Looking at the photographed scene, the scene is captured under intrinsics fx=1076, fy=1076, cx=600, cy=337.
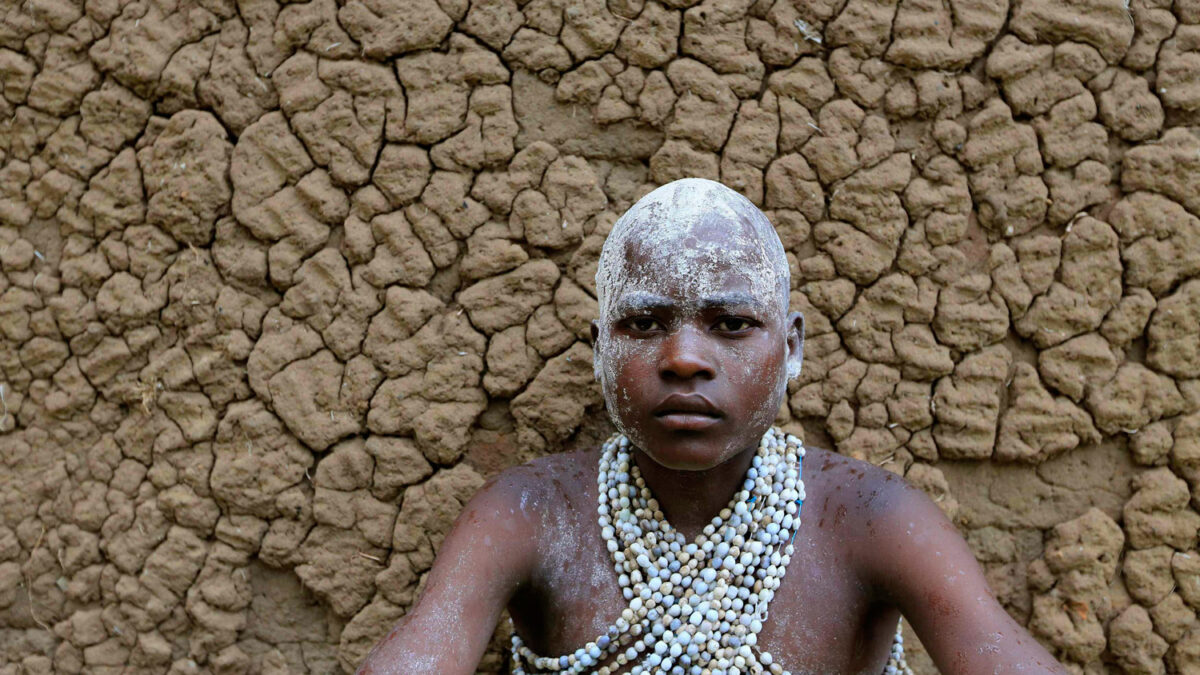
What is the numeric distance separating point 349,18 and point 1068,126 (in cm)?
190

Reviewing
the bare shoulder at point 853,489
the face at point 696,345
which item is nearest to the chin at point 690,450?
the face at point 696,345

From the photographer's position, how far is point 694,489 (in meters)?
2.35

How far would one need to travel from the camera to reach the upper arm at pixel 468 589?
2109 mm

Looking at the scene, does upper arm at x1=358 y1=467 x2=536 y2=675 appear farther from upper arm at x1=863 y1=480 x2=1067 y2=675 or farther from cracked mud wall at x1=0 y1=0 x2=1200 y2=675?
upper arm at x1=863 y1=480 x2=1067 y2=675

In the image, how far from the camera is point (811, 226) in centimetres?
286

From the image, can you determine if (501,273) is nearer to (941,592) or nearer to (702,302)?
(702,302)

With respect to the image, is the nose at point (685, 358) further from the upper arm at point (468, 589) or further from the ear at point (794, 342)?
the upper arm at point (468, 589)

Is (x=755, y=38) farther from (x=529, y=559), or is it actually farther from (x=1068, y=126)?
(x=529, y=559)

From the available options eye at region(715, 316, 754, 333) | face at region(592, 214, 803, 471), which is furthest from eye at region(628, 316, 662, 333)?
eye at region(715, 316, 754, 333)

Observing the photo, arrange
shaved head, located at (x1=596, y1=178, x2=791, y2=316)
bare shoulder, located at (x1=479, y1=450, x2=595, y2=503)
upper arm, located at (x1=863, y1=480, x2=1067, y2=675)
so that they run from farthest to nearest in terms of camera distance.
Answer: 1. bare shoulder, located at (x1=479, y1=450, x2=595, y2=503)
2. shaved head, located at (x1=596, y1=178, x2=791, y2=316)
3. upper arm, located at (x1=863, y1=480, x2=1067, y2=675)

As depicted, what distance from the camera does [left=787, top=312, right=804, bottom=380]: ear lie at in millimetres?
2357

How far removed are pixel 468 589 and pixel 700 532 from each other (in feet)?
1.71

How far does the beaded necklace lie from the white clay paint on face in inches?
9.0

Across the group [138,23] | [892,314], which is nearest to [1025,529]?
[892,314]
